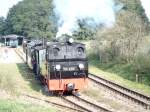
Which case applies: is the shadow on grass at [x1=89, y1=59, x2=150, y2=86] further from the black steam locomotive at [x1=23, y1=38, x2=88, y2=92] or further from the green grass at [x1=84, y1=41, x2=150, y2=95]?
the black steam locomotive at [x1=23, y1=38, x2=88, y2=92]

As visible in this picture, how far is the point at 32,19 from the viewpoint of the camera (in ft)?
261

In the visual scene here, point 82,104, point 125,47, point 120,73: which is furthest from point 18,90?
point 125,47

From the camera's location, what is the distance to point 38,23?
252ft

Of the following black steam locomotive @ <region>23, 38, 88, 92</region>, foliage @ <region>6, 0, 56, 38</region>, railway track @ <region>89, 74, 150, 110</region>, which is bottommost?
railway track @ <region>89, 74, 150, 110</region>

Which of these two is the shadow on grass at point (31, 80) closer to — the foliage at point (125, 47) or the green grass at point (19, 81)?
the green grass at point (19, 81)

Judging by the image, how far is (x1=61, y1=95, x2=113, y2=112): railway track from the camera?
16891 mm

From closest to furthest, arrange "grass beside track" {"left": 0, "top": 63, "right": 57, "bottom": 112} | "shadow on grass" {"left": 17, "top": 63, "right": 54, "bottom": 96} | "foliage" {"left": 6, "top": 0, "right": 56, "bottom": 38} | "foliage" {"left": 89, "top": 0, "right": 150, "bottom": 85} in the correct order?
"grass beside track" {"left": 0, "top": 63, "right": 57, "bottom": 112}, "shadow on grass" {"left": 17, "top": 63, "right": 54, "bottom": 96}, "foliage" {"left": 89, "top": 0, "right": 150, "bottom": 85}, "foliage" {"left": 6, "top": 0, "right": 56, "bottom": 38}

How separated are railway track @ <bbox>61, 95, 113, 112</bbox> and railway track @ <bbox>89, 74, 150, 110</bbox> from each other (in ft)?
7.16

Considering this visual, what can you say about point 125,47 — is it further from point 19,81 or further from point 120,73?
point 19,81

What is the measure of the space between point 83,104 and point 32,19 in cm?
6240

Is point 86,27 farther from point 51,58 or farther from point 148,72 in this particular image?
point 51,58

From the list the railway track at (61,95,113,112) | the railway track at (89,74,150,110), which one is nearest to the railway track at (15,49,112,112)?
the railway track at (61,95,113,112)

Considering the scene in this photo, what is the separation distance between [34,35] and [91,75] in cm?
4847

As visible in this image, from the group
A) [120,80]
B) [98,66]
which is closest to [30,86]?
[120,80]
